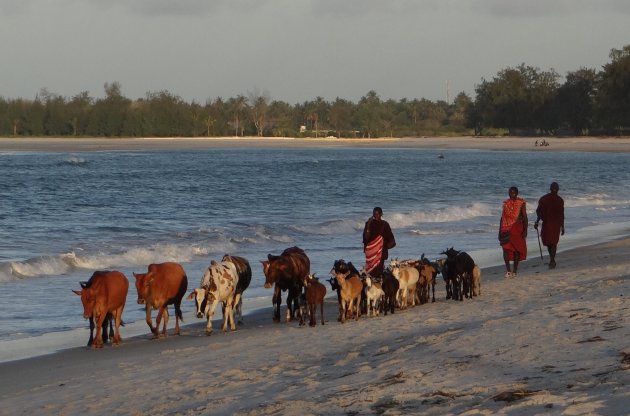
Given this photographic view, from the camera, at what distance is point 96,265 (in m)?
21.0

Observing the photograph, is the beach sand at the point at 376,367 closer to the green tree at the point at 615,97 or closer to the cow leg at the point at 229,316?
the cow leg at the point at 229,316

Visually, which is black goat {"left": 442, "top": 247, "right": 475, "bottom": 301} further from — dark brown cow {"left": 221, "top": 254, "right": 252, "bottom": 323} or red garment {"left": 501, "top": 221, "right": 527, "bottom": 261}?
dark brown cow {"left": 221, "top": 254, "right": 252, "bottom": 323}

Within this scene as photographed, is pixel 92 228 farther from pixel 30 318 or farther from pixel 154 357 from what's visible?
pixel 154 357

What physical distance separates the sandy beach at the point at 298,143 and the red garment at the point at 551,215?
84.5m

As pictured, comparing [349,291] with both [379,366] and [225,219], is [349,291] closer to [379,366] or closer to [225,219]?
[379,366]

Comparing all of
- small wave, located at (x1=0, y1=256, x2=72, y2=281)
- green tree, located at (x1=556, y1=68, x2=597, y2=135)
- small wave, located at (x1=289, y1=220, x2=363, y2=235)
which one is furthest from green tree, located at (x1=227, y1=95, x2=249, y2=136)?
small wave, located at (x1=0, y1=256, x2=72, y2=281)

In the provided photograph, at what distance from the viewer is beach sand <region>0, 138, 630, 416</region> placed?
7.53m

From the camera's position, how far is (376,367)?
30.0 feet

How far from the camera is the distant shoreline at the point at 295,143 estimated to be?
110969 mm

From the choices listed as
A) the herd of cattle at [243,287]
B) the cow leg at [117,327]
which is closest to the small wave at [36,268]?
the herd of cattle at [243,287]

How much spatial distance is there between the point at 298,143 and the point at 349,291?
126426 millimetres

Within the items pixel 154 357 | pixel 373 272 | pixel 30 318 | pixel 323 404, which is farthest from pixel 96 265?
pixel 323 404

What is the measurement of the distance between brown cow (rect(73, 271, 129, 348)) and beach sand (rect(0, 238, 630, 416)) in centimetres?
33

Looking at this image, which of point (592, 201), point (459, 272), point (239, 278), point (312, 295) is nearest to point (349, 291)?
point (312, 295)
